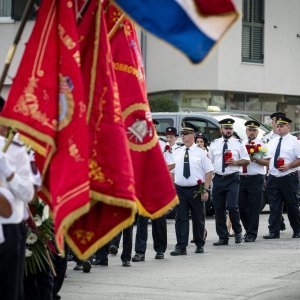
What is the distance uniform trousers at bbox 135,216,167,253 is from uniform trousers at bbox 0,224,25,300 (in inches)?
314

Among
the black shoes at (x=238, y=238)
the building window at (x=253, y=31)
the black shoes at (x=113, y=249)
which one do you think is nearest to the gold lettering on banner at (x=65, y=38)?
the black shoes at (x=113, y=249)

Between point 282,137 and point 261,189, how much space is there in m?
0.98

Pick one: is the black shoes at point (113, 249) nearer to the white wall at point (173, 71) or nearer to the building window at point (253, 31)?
the white wall at point (173, 71)

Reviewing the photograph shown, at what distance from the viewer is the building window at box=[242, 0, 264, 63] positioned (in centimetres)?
3747

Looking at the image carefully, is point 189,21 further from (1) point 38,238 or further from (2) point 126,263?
(2) point 126,263

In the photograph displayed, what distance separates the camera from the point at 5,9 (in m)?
32.5

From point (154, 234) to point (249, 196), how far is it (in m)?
3.44

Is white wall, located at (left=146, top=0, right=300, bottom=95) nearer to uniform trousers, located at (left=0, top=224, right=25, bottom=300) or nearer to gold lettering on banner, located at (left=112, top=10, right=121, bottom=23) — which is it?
gold lettering on banner, located at (left=112, top=10, right=121, bottom=23)

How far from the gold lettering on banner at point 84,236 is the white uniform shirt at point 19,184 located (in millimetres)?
656

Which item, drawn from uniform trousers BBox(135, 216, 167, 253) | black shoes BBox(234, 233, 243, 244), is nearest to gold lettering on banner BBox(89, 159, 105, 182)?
uniform trousers BBox(135, 216, 167, 253)

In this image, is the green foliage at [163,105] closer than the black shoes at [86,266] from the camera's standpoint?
No

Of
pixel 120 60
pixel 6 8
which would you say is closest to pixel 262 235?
pixel 120 60

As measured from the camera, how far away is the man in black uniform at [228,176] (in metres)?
17.2

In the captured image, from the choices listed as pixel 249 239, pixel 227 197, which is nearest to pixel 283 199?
pixel 249 239
